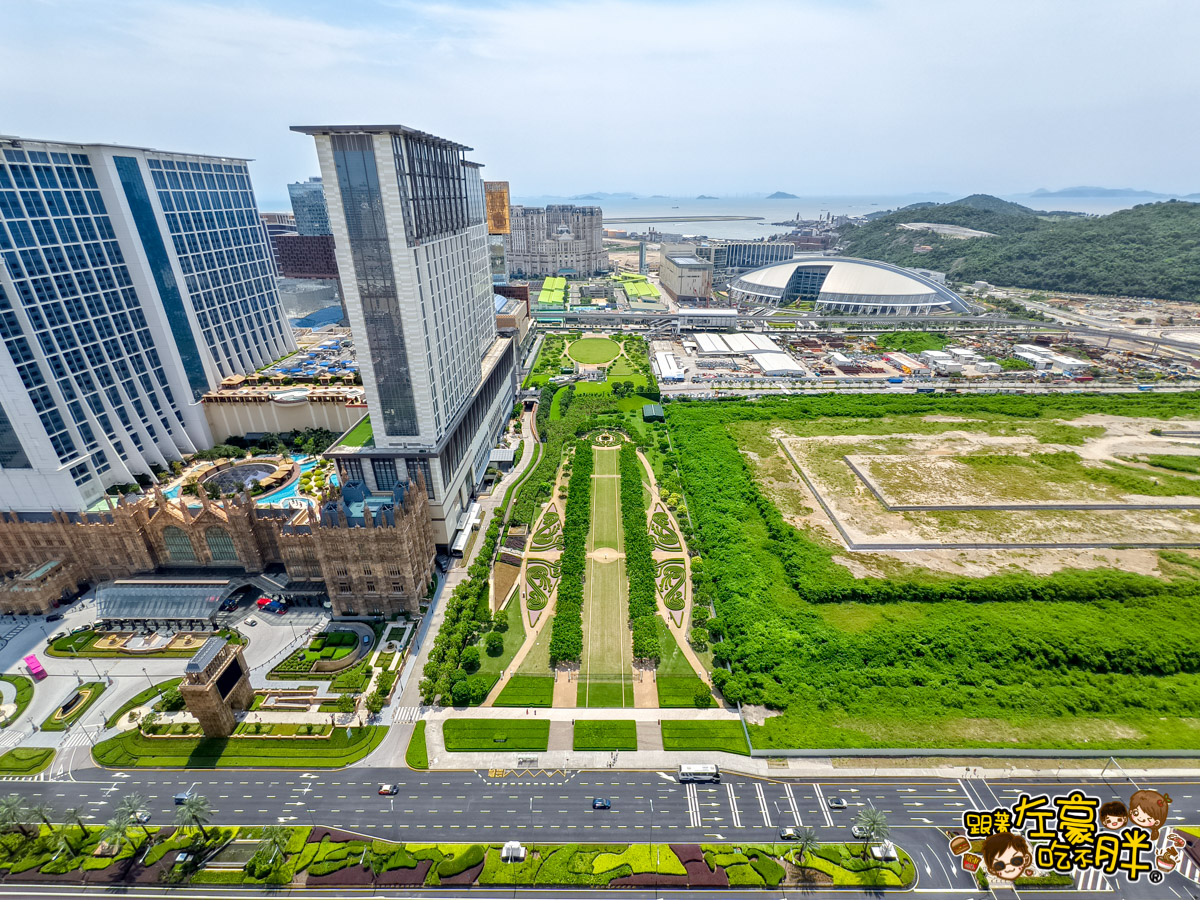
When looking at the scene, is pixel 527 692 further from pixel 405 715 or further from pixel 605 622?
pixel 605 622

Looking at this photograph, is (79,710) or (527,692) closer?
(79,710)

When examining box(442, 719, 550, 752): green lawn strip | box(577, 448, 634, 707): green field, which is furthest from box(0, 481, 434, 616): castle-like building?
box(577, 448, 634, 707): green field

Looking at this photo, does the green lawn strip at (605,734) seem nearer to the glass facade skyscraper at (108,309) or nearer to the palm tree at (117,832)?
the palm tree at (117,832)

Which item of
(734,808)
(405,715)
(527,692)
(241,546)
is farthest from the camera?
(241,546)

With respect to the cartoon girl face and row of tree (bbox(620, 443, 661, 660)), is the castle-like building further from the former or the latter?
the cartoon girl face

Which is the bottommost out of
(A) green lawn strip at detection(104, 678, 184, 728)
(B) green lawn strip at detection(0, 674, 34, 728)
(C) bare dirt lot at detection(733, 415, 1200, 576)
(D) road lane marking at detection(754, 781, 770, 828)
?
(D) road lane marking at detection(754, 781, 770, 828)

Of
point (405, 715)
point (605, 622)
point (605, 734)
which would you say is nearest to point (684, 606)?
point (605, 622)

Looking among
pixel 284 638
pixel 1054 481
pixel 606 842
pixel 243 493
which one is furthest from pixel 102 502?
pixel 1054 481
